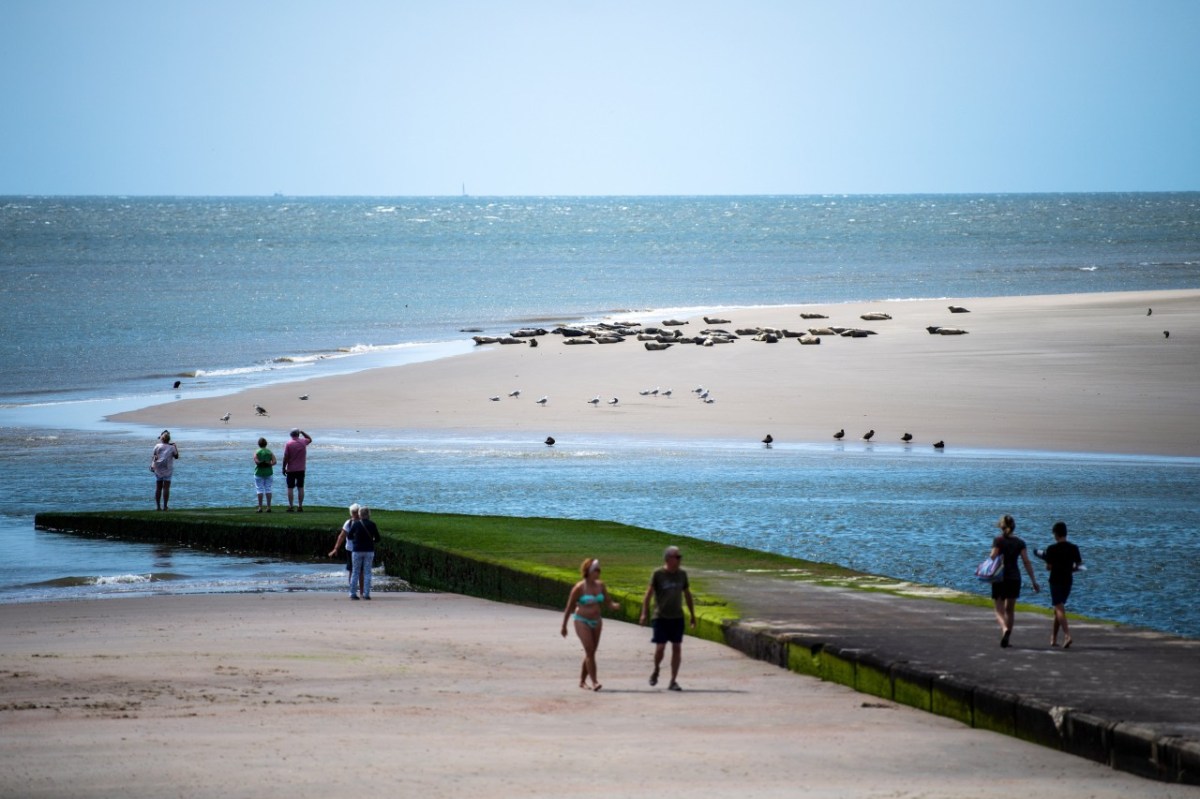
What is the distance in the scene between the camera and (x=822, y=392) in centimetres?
4231

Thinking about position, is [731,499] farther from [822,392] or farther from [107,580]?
[822,392]

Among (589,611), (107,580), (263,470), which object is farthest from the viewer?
(263,470)

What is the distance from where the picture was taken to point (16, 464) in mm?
34344

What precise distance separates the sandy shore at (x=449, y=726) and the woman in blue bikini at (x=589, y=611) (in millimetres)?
289

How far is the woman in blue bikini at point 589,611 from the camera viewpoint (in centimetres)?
1422

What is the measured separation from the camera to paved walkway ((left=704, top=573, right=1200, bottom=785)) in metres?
12.0

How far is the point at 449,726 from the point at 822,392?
99.6ft

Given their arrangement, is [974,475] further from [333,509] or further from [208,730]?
[208,730]

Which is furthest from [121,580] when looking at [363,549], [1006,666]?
[1006,666]

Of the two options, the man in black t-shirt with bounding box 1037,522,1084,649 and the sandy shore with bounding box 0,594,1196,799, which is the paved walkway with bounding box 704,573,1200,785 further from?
the man in black t-shirt with bounding box 1037,522,1084,649

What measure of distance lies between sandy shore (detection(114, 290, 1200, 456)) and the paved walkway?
18.0 m

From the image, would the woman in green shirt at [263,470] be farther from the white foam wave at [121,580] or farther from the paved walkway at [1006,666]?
the paved walkway at [1006,666]

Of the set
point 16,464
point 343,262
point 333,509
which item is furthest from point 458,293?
point 333,509

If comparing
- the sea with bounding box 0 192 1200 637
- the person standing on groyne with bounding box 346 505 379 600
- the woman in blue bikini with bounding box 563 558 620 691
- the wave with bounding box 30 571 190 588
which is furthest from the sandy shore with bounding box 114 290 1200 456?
the woman in blue bikini with bounding box 563 558 620 691
